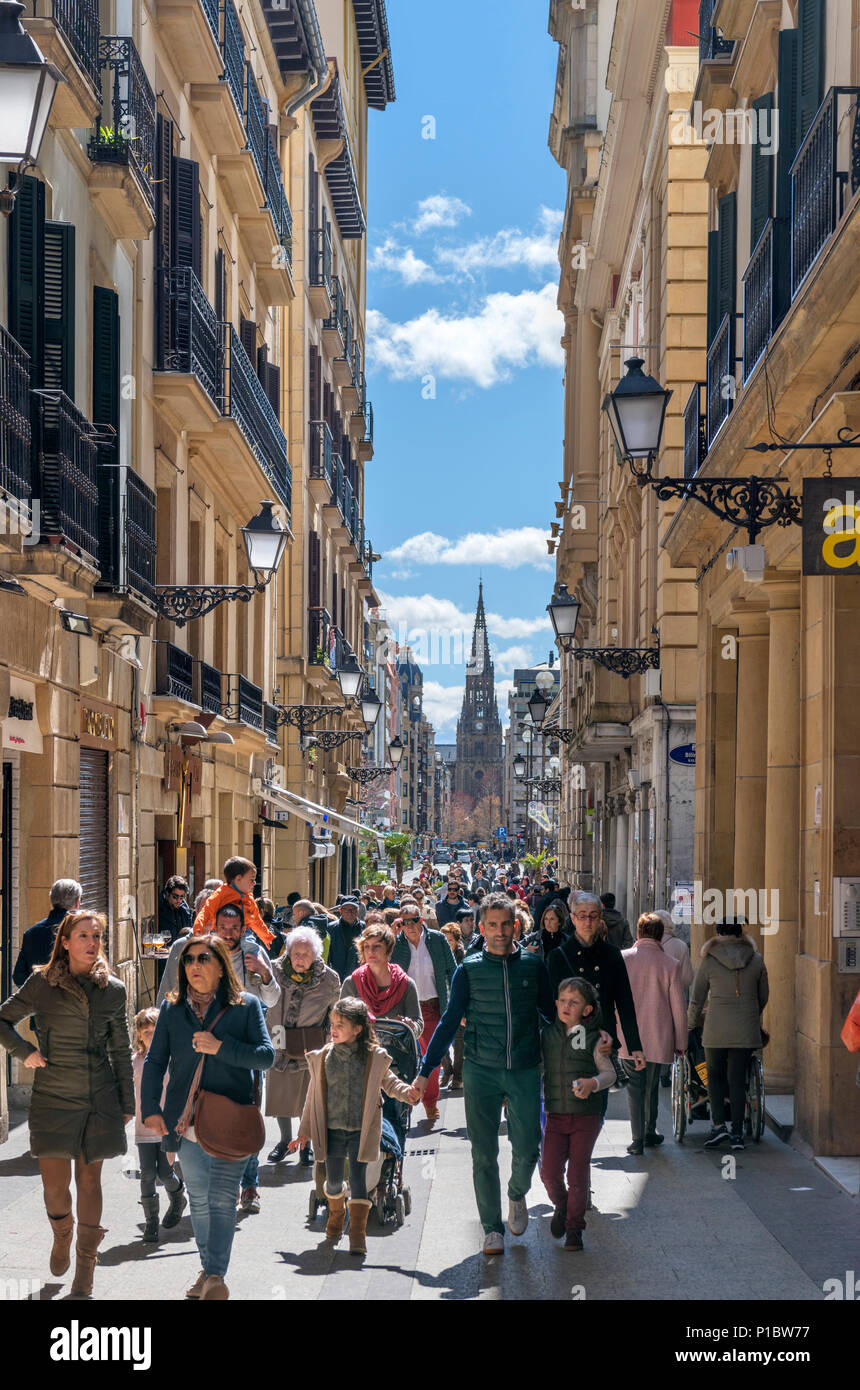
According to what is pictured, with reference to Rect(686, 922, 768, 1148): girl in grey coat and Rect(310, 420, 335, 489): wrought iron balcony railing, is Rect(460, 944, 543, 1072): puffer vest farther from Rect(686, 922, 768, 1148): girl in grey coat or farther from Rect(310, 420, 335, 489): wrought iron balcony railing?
Rect(310, 420, 335, 489): wrought iron balcony railing

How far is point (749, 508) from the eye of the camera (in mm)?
11445

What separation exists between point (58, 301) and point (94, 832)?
189 inches

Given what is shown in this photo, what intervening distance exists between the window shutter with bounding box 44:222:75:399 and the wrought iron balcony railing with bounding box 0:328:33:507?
100 centimetres

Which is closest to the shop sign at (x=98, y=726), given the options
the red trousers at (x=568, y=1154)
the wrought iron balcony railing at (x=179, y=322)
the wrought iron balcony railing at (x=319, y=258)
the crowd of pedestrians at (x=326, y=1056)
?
the crowd of pedestrians at (x=326, y=1056)

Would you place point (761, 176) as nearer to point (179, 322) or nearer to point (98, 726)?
point (179, 322)

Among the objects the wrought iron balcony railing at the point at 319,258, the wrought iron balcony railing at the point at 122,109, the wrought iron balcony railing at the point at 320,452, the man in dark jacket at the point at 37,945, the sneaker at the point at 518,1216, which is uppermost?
the wrought iron balcony railing at the point at 319,258

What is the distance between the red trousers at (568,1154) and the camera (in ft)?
28.3

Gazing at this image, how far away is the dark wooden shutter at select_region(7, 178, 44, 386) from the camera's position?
1245 cm

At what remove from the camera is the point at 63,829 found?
526 inches

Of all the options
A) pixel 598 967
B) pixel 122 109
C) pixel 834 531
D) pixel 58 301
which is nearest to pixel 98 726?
pixel 58 301

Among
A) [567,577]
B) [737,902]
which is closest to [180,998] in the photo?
[737,902]

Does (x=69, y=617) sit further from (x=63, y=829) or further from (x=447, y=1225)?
(x=447, y=1225)

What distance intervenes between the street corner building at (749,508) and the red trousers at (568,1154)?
9.20 ft

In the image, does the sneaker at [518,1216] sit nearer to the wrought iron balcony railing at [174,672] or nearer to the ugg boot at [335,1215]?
the ugg boot at [335,1215]
